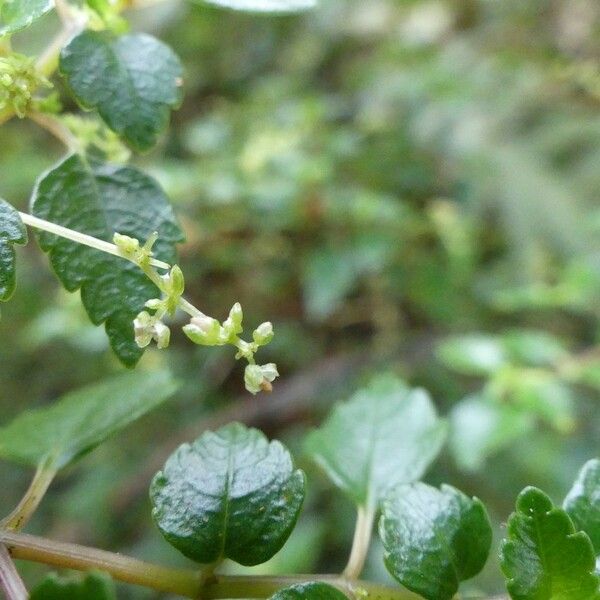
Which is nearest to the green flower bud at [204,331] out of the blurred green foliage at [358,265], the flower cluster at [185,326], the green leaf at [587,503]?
the flower cluster at [185,326]

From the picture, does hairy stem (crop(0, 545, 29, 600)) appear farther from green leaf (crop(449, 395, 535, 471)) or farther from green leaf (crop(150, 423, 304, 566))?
green leaf (crop(449, 395, 535, 471))

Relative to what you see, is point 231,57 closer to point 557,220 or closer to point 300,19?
point 300,19

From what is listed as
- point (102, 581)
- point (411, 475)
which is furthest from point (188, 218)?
point (102, 581)

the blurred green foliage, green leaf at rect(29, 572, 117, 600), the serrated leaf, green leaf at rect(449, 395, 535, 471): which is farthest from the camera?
the blurred green foliage

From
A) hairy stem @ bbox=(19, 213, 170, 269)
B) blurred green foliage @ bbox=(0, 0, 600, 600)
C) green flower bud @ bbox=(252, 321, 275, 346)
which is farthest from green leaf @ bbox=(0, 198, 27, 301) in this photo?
blurred green foliage @ bbox=(0, 0, 600, 600)

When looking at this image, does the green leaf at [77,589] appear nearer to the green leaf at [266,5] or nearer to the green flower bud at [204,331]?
the green flower bud at [204,331]

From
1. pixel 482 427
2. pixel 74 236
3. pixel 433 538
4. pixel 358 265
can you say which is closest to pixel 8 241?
pixel 74 236
